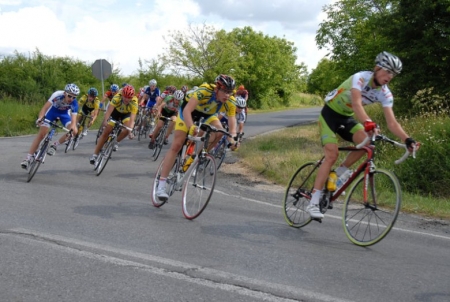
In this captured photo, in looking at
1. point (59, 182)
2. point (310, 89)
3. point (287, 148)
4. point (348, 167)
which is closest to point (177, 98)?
point (287, 148)

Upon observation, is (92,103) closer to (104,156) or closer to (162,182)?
(104,156)

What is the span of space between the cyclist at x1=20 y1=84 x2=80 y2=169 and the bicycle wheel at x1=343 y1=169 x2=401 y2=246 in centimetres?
654

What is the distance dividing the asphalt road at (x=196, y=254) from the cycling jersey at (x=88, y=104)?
802 centimetres

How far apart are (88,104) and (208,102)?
10.1 m

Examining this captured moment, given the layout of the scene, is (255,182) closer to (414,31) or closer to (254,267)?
(254,267)

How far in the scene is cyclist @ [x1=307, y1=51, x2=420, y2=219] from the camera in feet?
21.8

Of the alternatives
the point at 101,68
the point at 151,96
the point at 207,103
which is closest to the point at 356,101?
the point at 207,103

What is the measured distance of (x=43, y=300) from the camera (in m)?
4.53

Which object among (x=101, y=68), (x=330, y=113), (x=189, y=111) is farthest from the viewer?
(x=101, y=68)

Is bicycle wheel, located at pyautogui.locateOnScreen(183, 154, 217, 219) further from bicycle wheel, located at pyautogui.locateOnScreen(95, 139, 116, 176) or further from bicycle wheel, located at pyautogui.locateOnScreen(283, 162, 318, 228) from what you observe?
bicycle wheel, located at pyautogui.locateOnScreen(95, 139, 116, 176)

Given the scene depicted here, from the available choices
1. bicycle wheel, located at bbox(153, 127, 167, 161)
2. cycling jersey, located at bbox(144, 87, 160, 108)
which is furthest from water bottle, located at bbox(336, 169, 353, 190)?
cycling jersey, located at bbox(144, 87, 160, 108)

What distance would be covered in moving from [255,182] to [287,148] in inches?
231

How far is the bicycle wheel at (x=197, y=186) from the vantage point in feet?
25.5

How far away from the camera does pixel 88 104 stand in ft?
58.5
